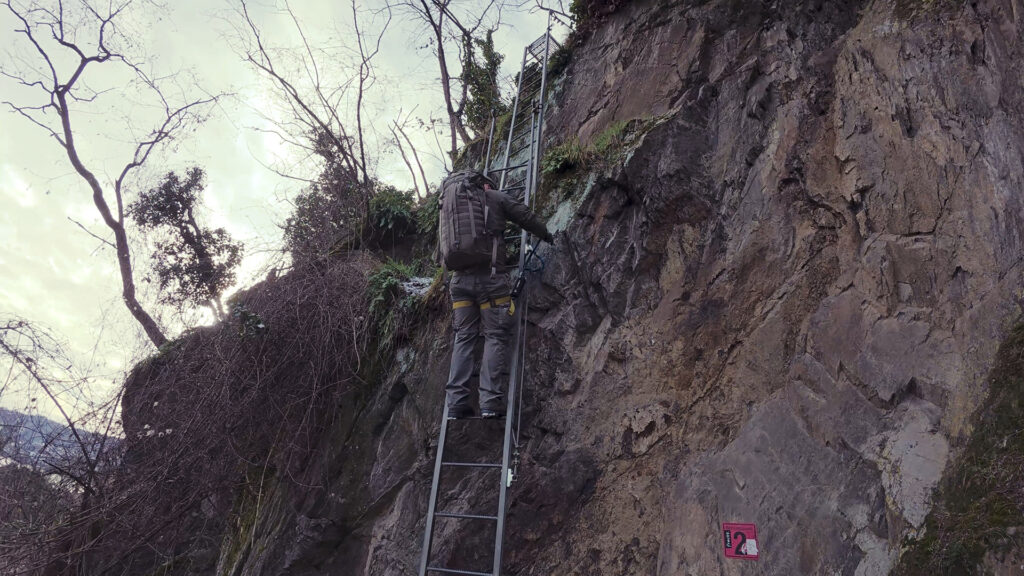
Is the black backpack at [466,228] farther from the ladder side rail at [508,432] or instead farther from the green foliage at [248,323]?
the green foliage at [248,323]

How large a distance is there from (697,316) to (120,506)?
5.90m

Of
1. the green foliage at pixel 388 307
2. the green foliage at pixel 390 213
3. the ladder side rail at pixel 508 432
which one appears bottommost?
the ladder side rail at pixel 508 432

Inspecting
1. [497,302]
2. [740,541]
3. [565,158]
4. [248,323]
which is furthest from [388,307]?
[740,541]

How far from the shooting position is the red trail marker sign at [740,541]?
11.8ft

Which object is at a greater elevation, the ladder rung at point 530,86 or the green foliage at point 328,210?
the ladder rung at point 530,86

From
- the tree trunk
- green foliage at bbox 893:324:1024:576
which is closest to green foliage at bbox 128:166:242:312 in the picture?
the tree trunk

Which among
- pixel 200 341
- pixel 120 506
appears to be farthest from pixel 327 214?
pixel 120 506

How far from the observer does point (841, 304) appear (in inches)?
156

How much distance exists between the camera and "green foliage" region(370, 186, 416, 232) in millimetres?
8438

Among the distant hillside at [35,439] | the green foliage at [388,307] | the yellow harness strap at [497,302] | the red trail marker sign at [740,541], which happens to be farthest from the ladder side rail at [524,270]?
the distant hillside at [35,439]

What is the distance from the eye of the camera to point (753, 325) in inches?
169

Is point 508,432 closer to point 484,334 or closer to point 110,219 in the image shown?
point 484,334

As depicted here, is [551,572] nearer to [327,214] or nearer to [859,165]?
[859,165]

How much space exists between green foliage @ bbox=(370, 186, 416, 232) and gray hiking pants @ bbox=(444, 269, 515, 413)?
3618mm
